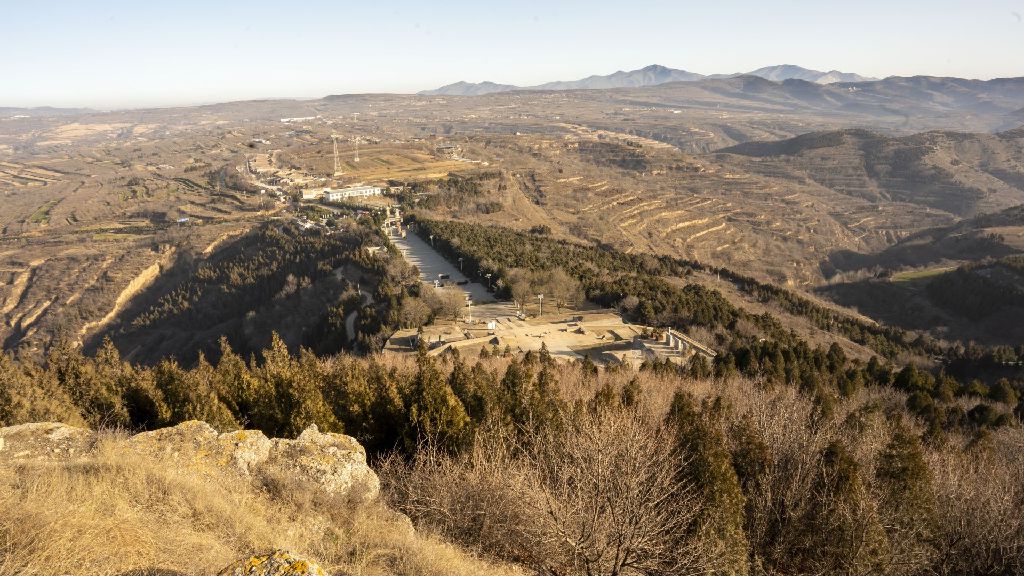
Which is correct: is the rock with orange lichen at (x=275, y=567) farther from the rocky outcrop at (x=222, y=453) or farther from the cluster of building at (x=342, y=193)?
the cluster of building at (x=342, y=193)

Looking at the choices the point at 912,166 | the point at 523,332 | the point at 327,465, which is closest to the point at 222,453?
the point at 327,465

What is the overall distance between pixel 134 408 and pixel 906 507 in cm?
2011

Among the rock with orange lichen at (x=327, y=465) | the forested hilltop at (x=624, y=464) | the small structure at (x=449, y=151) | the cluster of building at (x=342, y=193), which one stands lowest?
the forested hilltop at (x=624, y=464)

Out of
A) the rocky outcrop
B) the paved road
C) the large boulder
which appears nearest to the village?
the paved road

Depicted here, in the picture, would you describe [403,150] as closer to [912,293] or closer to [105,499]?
[912,293]

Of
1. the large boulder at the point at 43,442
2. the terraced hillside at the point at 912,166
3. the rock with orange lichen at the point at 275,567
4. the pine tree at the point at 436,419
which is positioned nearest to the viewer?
the rock with orange lichen at the point at 275,567

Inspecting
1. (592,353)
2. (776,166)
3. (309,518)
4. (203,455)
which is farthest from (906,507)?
(776,166)

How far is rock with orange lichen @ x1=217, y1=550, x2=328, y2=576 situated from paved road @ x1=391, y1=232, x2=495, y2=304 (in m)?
32.3

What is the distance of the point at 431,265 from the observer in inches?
1820

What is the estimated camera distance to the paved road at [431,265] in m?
39.6

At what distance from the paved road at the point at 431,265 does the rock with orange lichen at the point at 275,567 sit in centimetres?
3229

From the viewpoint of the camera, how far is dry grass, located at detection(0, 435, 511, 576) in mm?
5551

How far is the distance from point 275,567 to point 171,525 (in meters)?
3.23

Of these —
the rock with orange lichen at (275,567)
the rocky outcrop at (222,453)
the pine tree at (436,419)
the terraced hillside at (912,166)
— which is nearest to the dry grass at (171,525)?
the rocky outcrop at (222,453)
